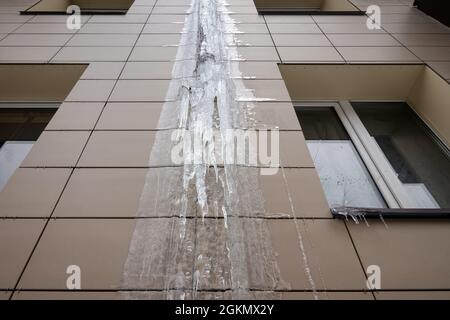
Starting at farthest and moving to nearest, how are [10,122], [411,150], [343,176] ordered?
[10,122]
[411,150]
[343,176]

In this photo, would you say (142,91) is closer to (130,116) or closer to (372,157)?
(130,116)

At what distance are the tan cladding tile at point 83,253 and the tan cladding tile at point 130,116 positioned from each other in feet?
2.48

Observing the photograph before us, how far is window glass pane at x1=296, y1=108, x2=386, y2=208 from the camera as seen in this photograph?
2.03m

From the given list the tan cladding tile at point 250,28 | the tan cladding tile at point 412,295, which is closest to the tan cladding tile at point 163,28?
the tan cladding tile at point 250,28

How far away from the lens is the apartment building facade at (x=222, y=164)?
1.29m

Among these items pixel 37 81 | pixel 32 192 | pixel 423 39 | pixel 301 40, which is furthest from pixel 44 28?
pixel 423 39

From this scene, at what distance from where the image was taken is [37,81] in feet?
8.82

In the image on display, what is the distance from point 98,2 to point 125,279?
17.4 feet

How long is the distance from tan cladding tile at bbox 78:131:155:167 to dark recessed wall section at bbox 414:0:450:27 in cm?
381

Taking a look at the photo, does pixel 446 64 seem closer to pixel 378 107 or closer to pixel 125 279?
pixel 378 107

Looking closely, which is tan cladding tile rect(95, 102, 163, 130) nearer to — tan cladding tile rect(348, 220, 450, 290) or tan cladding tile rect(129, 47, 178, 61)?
tan cladding tile rect(129, 47, 178, 61)

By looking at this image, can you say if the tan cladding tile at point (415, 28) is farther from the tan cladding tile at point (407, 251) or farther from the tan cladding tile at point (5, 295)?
the tan cladding tile at point (5, 295)

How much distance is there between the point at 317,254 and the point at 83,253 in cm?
110

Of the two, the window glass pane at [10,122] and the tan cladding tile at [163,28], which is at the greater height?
the tan cladding tile at [163,28]
